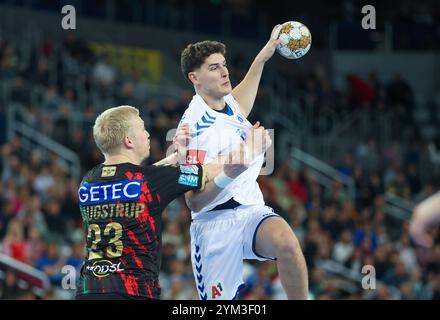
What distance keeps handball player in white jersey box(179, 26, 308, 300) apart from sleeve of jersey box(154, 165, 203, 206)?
3.44 feet

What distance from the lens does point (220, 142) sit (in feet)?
30.1

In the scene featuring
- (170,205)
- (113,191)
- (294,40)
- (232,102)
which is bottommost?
(170,205)

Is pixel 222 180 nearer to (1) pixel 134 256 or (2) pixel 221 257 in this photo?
(1) pixel 134 256

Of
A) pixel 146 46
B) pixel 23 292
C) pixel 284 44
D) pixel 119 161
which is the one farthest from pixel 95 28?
pixel 119 161

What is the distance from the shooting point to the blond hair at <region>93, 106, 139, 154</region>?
7464 millimetres

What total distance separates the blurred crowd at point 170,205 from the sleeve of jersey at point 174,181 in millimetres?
6450

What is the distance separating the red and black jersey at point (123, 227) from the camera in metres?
7.32

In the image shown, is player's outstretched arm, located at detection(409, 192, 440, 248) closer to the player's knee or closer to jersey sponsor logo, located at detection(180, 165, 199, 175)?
jersey sponsor logo, located at detection(180, 165, 199, 175)

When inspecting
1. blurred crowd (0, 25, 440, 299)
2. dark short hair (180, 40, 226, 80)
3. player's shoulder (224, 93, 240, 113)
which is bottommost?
blurred crowd (0, 25, 440, 299)

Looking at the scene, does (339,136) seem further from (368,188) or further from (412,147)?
(368,188)

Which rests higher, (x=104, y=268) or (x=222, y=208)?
(x=222, y=208)

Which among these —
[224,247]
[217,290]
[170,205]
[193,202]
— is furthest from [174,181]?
[170,205]

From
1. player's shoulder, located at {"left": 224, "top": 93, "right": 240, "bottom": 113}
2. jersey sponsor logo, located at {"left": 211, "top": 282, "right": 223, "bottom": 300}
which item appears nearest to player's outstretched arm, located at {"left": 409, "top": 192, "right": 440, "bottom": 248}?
jersey sponsor logo, located at {"left": 211, "top": 282, "right": 223, "bottom": 300}

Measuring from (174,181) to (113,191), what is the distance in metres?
0.50
